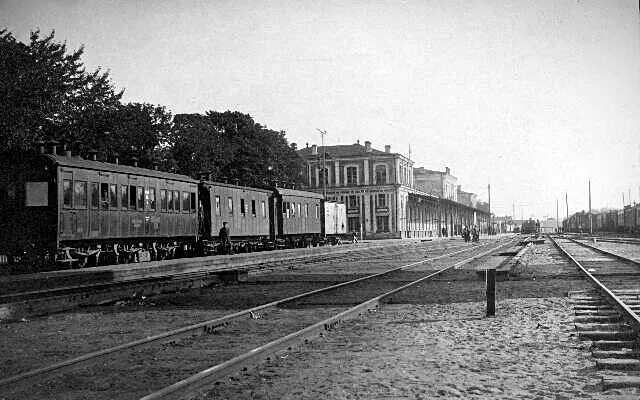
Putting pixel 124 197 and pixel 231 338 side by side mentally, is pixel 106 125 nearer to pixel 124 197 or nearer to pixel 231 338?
pixel 124 197

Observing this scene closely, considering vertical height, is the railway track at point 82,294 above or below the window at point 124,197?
below

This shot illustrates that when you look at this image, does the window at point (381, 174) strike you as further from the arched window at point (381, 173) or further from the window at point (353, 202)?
the window at point (353, 202)

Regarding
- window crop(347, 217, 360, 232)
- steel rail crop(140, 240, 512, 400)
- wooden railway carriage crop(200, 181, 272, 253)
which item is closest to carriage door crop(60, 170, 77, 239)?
wooden railway carriage crop(200, 181, 272, 253)

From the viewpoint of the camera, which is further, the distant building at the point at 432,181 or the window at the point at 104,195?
the distant building at the point at 432,181

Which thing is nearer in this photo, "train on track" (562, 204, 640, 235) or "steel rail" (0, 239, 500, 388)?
"steel rail" (0, 239, 500, 388)

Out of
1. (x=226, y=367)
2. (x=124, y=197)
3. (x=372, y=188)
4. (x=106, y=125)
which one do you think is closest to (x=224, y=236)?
(x=124, y=197)

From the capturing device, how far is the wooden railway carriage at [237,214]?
28.5m

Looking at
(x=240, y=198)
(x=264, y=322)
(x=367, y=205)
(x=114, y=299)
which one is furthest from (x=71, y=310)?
(x=367, y=205)

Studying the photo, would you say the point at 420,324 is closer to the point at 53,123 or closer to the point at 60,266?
the point at 60,266

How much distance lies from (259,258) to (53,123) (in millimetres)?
17369

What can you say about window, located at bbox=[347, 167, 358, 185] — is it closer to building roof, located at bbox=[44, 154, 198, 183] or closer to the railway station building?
the railway station building

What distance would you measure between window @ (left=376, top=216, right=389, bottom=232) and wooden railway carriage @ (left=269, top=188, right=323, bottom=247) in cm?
4222

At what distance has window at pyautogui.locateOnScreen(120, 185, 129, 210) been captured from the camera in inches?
853

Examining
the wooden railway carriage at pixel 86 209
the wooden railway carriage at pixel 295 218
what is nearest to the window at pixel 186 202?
the wooden railway carriage at pixel 86 209
